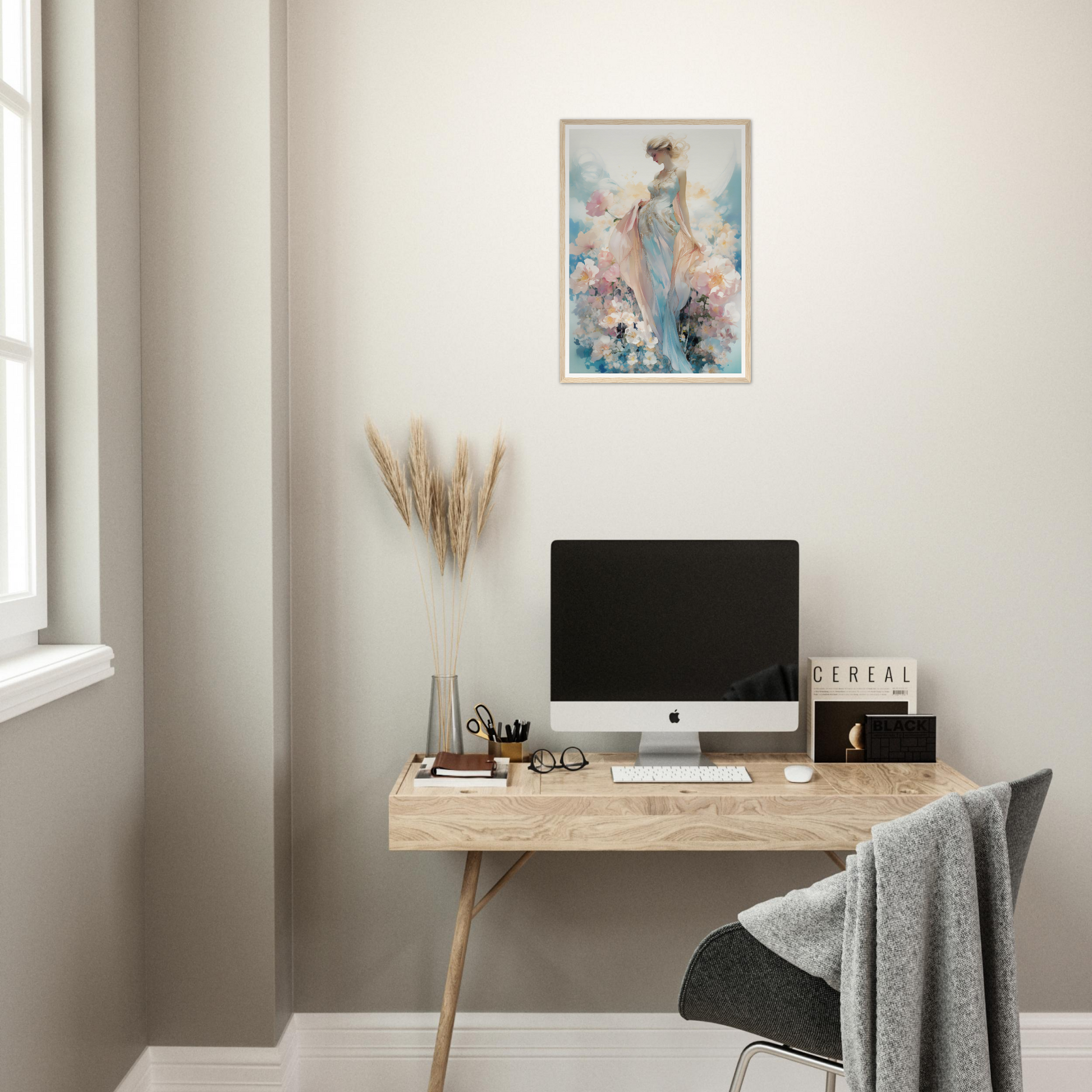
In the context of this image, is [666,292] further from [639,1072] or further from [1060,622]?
[639,1072]

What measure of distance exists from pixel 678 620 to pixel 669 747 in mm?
294

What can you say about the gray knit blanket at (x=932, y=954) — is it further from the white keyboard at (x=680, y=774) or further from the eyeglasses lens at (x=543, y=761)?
the eyeglasses lens at (x=543, y=761)

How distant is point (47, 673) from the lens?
1.56m

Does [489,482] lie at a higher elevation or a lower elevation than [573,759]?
higher

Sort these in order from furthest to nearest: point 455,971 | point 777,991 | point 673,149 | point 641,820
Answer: point 673,149, point 455,971, point 641,820, point 777,991

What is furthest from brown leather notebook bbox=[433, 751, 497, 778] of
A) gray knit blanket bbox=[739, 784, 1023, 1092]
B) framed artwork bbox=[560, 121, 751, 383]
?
framed artwork bbox=[560, 121, 751, 383]

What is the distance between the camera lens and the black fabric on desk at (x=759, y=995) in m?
1.49

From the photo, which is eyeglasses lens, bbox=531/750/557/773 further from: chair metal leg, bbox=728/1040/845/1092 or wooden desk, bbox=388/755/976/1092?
chair metal leg, bbox=728/1040/845/1092

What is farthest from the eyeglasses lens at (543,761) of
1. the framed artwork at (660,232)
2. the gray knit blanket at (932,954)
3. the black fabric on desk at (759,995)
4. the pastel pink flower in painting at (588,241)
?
the pastel pink flower in painting at (588,241)

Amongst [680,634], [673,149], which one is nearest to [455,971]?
[680,634]

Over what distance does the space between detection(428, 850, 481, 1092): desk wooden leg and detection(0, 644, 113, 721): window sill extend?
83cm

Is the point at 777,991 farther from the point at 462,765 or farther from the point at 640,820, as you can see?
the point at 462,765

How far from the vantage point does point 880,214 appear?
2.20 meters

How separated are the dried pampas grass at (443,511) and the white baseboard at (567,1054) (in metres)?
0.88
